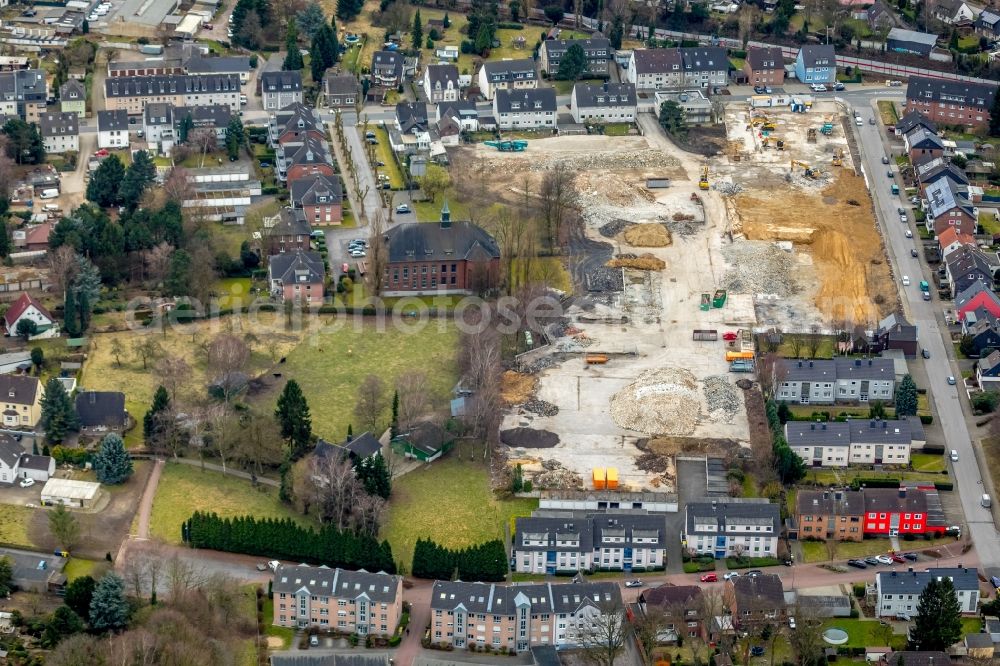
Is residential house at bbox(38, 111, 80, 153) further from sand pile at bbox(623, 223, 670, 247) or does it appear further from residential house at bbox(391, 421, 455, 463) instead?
residential house at bbox(391, 421, 455, 463)

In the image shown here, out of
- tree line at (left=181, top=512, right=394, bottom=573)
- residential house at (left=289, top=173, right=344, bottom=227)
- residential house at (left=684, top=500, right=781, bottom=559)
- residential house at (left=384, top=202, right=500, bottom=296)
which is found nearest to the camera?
tree line at (left=181, top=512, right=394, bottom=573)

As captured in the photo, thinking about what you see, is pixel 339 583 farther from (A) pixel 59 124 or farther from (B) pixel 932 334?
(A) pixel 59 124

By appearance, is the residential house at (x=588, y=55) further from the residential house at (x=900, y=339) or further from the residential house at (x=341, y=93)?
the residential house at (x=900, y=339)

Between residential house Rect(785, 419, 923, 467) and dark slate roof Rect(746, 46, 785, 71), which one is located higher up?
dark slate roof Rect(746, 46, 785, 71)

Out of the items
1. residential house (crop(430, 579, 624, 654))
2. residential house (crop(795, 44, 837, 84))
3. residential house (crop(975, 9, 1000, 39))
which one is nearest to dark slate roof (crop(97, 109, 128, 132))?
residential house (crop(795, 44, 837, 84))

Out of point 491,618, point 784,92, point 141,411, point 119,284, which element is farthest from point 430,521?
point 784,92

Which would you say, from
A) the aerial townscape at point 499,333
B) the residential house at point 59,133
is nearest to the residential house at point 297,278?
the aerial townscape at point 499,333

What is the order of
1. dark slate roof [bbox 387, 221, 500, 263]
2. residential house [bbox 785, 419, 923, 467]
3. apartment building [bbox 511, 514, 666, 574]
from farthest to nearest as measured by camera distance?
dark slate roof [bbox 387, 221, 500, 263] → residential house [bbox 785, 419, 923, 467] → apartment building [bbox 511, 514, 666, 574]
